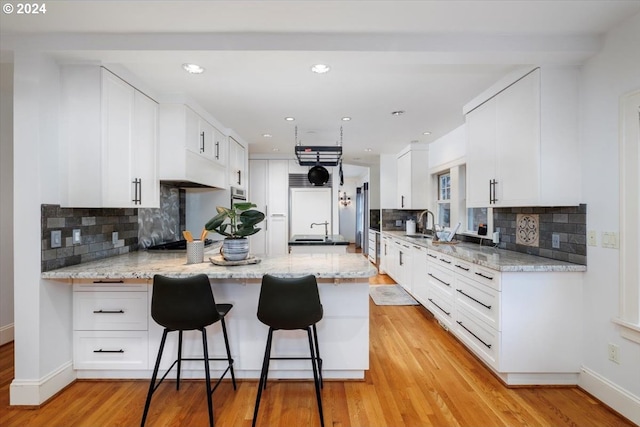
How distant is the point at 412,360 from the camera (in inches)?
105

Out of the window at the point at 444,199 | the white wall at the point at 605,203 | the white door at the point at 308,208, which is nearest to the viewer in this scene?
the white wall at the point at 605,203

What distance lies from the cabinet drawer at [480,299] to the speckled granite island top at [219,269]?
98 cm

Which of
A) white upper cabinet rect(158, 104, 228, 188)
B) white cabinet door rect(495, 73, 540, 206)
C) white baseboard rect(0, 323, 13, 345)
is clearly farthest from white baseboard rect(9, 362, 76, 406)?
white cabinet door rect(495, 73, 540, 206)

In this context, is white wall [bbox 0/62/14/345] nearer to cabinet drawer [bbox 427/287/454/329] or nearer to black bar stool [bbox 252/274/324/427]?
black bar stool [bbox 252/274/324/427]

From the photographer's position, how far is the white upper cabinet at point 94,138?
89.3 inches

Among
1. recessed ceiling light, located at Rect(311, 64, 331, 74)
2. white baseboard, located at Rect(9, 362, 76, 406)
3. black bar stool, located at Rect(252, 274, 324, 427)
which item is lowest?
white baseboard, located at Rect(9, 362, 76, 406)

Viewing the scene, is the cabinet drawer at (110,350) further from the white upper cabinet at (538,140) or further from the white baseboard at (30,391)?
the white upper cabinet at (538,140)

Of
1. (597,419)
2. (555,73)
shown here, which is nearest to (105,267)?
(597,419)

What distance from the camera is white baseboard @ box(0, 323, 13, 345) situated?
2.94 metres

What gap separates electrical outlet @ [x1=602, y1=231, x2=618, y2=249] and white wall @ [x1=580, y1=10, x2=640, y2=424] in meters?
0.03

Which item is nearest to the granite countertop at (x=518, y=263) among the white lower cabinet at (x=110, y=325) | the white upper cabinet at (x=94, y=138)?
the white lower cabinet at (x=110, y=325)

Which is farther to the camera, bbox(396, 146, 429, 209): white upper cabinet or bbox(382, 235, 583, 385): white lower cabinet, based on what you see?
bbox(396, 146, 429, 209): white upper cabinet

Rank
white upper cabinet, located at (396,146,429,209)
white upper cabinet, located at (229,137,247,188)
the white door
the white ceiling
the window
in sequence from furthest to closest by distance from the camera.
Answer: the white door, white upper cabinet, located at (396,146,429,209), the window, white upper cabinet, located at (229,137,247,188), the white ceiling

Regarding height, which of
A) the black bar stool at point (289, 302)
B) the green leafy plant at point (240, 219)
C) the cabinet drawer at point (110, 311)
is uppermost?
the green leafy plant at point (240, 219)
